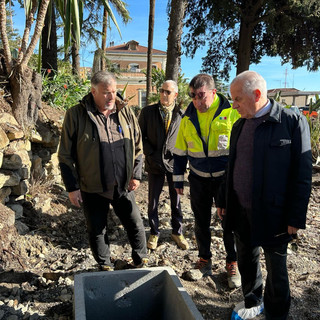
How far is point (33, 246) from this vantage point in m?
3.65

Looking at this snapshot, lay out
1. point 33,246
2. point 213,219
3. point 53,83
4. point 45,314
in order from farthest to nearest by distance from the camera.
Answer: point 53,83
point 213,219
point 33,246
point 45,314

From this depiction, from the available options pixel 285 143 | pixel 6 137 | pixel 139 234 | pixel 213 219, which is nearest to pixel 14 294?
pixel 139 234

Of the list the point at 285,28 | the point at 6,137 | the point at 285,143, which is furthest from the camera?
the point at 285,28

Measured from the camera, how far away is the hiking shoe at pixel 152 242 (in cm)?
381

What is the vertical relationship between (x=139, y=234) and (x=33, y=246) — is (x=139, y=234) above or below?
above

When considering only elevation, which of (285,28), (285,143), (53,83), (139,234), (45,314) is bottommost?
(45,314)

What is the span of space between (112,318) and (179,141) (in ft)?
5.31

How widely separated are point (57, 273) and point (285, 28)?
10.7 m

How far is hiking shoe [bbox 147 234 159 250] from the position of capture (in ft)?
12.5

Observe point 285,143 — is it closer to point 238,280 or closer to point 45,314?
point 238,280

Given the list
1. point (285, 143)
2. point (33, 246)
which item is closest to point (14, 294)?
point (33, 246)

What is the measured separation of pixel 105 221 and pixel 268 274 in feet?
4.96

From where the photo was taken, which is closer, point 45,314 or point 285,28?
point 45,314

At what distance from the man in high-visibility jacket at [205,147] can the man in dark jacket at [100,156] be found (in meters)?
0.52
